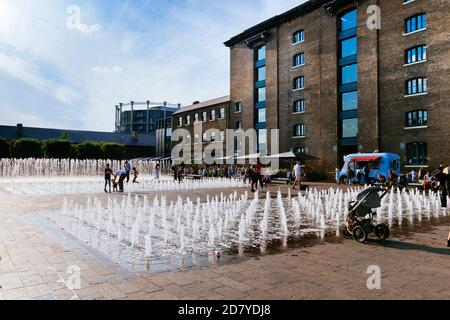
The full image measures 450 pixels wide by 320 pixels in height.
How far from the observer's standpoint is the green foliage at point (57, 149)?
53.0 m

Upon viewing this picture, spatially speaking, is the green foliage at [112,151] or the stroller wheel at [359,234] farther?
the green foliage at [112,151]

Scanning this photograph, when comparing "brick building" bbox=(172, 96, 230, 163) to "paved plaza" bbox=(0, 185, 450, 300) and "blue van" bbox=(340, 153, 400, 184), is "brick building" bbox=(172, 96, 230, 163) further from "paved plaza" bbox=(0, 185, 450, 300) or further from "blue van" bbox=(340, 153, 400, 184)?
"paved plaza" bbox=(0, 185, 450, 300)

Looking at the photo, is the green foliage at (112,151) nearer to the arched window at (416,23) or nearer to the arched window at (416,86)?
the arched window at (416,86)

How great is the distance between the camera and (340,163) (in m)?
33.7

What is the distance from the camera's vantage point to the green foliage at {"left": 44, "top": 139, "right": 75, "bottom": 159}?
53.0 metres

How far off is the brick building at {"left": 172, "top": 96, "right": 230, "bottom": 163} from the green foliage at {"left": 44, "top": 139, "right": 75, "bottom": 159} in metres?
18.7

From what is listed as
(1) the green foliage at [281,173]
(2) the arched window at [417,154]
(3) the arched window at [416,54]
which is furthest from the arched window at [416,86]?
(1) the green foliage at [281,173]

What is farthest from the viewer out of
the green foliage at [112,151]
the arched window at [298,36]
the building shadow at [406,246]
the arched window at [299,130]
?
the green foliage at [112,151]

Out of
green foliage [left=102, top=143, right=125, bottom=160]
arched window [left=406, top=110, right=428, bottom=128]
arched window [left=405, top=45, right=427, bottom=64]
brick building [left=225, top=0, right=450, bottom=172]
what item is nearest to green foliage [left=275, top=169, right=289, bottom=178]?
brick building [left=225, top=0, right=450, bottom=172]

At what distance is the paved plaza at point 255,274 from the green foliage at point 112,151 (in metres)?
55.5

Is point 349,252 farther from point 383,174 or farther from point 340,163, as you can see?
point 340,163

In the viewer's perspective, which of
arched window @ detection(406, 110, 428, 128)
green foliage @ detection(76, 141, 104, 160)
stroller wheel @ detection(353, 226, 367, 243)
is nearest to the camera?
stroller wheel @ detection(353, 226, 367, 243)

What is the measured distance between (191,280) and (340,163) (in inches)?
1238
